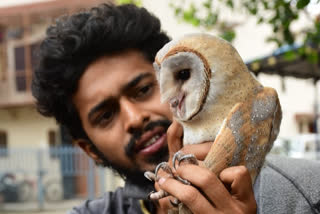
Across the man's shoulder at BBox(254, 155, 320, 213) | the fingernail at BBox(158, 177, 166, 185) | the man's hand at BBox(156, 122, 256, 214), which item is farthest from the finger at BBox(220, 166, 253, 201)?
the man's shoulder at BBox(254, 155, 320, 213)

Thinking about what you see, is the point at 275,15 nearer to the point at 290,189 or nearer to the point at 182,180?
the point at 290,189

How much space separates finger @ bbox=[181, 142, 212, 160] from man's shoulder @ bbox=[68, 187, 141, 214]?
0.87 metres

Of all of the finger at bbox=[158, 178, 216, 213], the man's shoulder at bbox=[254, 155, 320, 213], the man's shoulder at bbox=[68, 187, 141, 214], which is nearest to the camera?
the finger at bbox=[158, 178, 216, 213]

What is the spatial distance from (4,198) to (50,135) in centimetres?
219


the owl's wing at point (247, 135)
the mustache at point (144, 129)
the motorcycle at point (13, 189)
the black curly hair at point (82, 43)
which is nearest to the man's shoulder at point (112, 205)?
the black curly hair at point (82, 43)

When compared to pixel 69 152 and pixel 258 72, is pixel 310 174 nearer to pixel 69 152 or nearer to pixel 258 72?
pixel 258 72

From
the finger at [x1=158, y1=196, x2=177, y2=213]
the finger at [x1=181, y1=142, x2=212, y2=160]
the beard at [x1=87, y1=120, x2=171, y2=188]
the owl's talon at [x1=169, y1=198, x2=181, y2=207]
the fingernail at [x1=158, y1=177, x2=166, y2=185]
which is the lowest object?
the beard at [x1=87, y1=120, x2=171, y2=188]

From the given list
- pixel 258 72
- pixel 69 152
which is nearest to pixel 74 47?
pixel 258 72

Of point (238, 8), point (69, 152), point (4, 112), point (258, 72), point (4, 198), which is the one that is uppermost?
point (238, 8)

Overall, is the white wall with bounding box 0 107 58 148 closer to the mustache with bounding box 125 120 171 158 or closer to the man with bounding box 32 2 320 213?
the man with bounding box 32 2 320 213

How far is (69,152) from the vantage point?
7.62 meters

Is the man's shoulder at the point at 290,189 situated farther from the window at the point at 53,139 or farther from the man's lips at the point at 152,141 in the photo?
the window at the point at 53,139

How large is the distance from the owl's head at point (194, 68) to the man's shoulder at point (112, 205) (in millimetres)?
922

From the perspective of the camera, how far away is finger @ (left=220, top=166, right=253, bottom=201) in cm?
75
